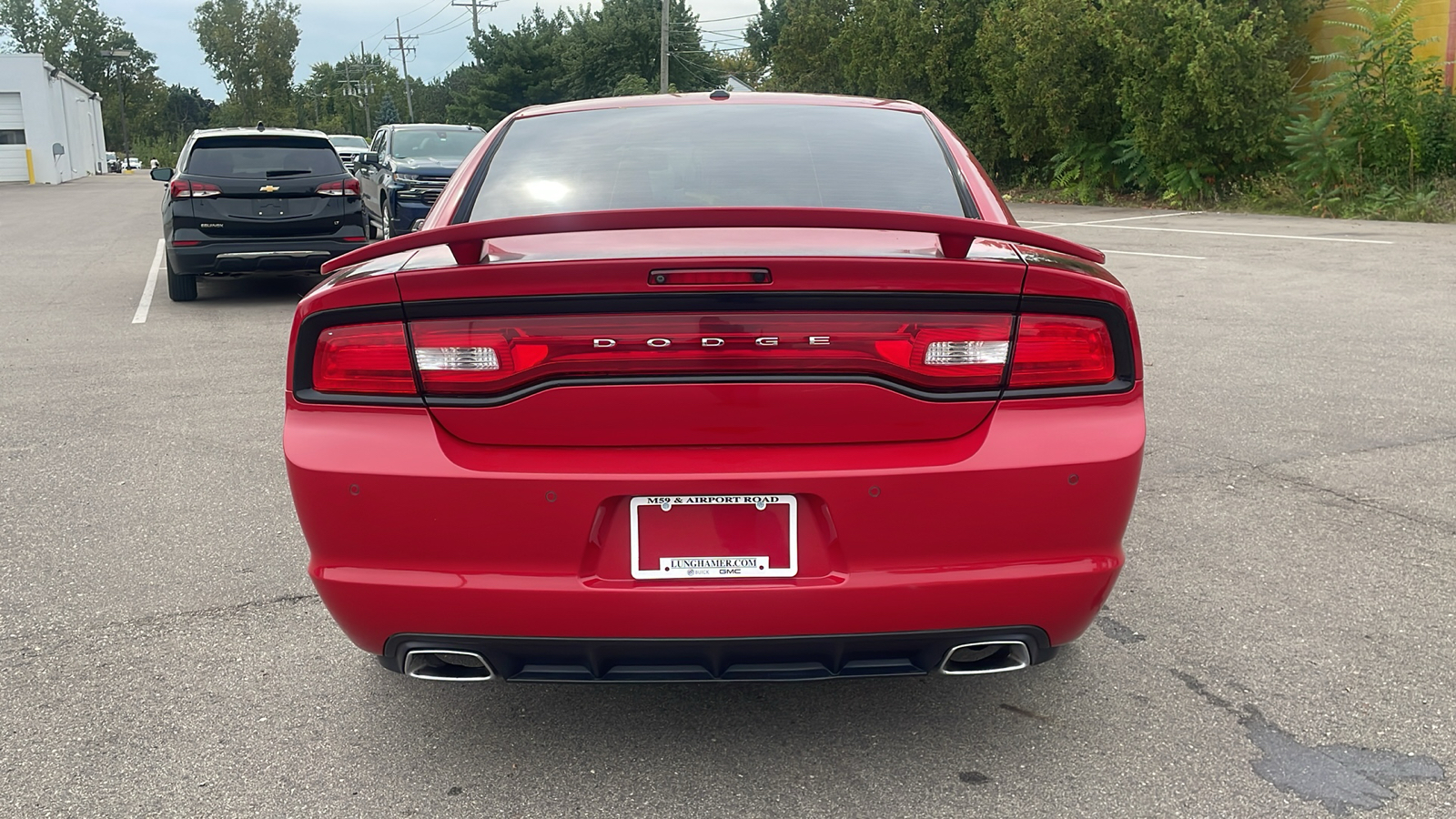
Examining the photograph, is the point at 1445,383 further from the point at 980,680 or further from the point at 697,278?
the point at 697,278

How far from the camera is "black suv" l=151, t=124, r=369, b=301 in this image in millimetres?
11125

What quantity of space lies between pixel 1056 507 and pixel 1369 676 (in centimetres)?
138

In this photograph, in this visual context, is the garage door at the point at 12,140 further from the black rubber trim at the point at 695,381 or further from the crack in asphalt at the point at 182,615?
the black rubber trim at the point at 695,381

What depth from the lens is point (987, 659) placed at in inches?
104

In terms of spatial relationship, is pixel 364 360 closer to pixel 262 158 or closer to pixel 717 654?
pixel 717 654

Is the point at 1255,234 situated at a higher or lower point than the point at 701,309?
lower

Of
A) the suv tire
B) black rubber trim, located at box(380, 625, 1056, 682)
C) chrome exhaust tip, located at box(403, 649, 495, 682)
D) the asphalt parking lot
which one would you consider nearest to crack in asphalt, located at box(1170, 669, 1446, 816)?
the asphalt parking lot

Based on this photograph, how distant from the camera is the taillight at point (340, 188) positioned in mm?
11453

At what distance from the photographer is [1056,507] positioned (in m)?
2.47

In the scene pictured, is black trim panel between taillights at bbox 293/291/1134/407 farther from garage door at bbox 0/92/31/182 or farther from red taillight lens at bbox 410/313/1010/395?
garage door at bbox 0/92/31/182

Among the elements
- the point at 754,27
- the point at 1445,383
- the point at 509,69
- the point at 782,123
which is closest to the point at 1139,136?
the point at 1445,383

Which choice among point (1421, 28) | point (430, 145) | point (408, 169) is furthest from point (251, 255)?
point (1421, 28)

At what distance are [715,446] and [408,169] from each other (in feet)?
47.4

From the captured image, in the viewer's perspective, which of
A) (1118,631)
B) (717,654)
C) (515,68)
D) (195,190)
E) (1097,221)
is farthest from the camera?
(515,68)
